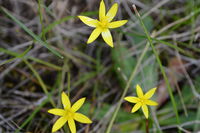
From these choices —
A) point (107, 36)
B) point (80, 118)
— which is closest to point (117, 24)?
point (107, 36)

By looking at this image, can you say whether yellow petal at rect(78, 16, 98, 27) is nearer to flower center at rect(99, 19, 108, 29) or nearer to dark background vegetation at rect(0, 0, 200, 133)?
flower center at rect(99, 19, 108, 29)

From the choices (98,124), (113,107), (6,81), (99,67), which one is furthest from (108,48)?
(6,81)

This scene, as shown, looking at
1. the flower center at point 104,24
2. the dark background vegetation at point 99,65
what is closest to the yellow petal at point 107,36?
the flower center at point 104,24

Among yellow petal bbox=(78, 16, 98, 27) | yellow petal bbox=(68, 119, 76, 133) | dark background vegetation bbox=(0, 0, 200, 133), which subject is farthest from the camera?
dark background vegetation bbox=(0, 0, 200, 133)

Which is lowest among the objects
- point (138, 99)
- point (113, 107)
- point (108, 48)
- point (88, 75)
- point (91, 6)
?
point (113, 107)

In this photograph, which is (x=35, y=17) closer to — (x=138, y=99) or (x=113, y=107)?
(x=113, y=107)

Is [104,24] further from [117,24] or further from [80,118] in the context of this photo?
[80,118]

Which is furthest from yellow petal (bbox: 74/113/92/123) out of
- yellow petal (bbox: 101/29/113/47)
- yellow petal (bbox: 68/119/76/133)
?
yellow petal (bbox: 101/29/113/47)

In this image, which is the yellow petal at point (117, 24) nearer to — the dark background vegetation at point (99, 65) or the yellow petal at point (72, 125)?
the dark background vegetation at point (99, 65)
